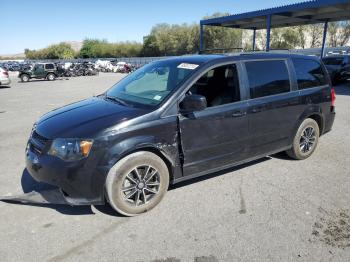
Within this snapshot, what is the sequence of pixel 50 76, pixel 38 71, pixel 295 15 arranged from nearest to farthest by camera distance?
pixel 295 15 → pixel 38 71 → pixel 50 76

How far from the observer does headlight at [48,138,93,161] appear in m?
3.19

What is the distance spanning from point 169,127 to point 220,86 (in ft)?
3.47

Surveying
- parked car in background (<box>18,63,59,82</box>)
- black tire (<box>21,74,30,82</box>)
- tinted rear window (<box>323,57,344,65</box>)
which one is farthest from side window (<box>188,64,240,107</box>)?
black tire (<box>21,74,30,82</box>)

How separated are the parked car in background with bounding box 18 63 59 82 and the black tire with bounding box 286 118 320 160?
27296mm

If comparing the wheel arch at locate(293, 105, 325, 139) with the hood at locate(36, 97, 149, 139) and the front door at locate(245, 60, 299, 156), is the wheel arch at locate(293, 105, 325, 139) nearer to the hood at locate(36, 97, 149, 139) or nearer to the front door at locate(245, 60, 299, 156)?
the front door at locate(245, 60, 299, 156)

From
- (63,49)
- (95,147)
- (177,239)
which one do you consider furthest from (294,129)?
(63,49)

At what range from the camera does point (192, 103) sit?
355 cm

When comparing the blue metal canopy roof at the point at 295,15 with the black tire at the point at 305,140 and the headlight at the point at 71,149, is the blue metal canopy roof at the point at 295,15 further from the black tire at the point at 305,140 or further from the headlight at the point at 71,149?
the headlight at the point at 71,149

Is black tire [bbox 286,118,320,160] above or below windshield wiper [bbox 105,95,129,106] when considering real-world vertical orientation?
below

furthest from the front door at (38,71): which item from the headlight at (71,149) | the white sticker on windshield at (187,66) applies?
the headlight at (71,149)

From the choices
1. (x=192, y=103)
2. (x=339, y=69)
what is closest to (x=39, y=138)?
(x=192, y=103)

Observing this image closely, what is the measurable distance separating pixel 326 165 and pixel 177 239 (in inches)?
123

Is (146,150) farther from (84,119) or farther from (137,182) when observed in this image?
(84,119)

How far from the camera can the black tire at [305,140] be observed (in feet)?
Result: 16.6
